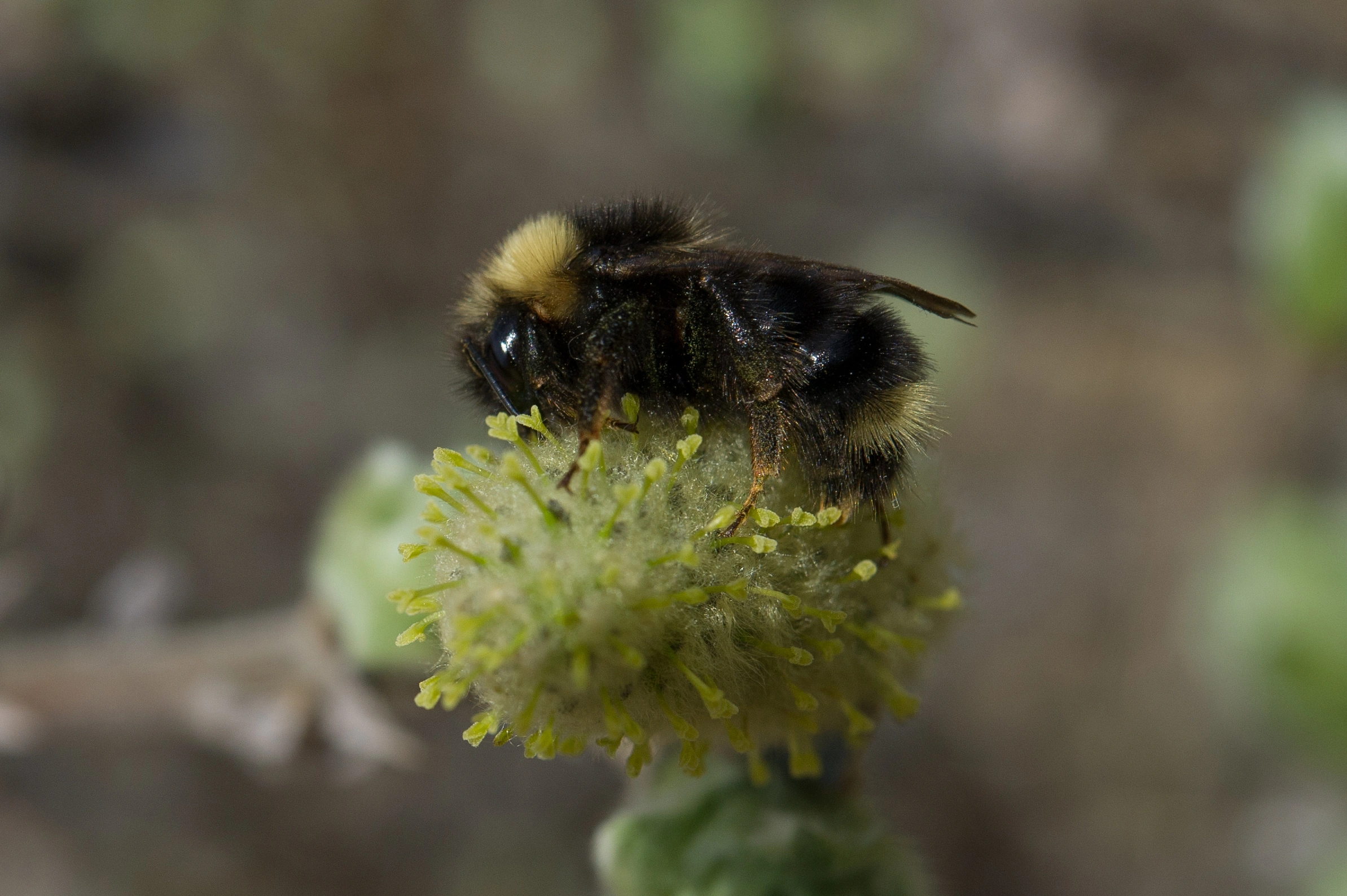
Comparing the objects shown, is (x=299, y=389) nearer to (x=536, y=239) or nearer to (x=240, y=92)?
(x=240, y=92)

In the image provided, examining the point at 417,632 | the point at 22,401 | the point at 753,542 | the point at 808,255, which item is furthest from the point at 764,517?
the point at 22,401

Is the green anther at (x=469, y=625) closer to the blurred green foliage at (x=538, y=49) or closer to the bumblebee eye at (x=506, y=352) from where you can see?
the bumblebee eye at (x=506, y=352)

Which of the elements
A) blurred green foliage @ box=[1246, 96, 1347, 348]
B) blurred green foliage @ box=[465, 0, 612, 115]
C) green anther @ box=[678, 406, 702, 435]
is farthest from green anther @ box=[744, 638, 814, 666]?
blurred green foliage @ box=[465, 0, 612, 115]

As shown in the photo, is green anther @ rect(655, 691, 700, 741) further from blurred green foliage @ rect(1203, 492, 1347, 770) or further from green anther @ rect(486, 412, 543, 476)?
blurred green foliage @ rect(1203, 492, 1347, 770)

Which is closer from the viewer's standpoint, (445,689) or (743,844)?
A: (445,689)

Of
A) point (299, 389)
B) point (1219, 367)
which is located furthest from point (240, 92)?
point (1219, 367)

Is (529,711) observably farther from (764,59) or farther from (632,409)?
(764,59)
